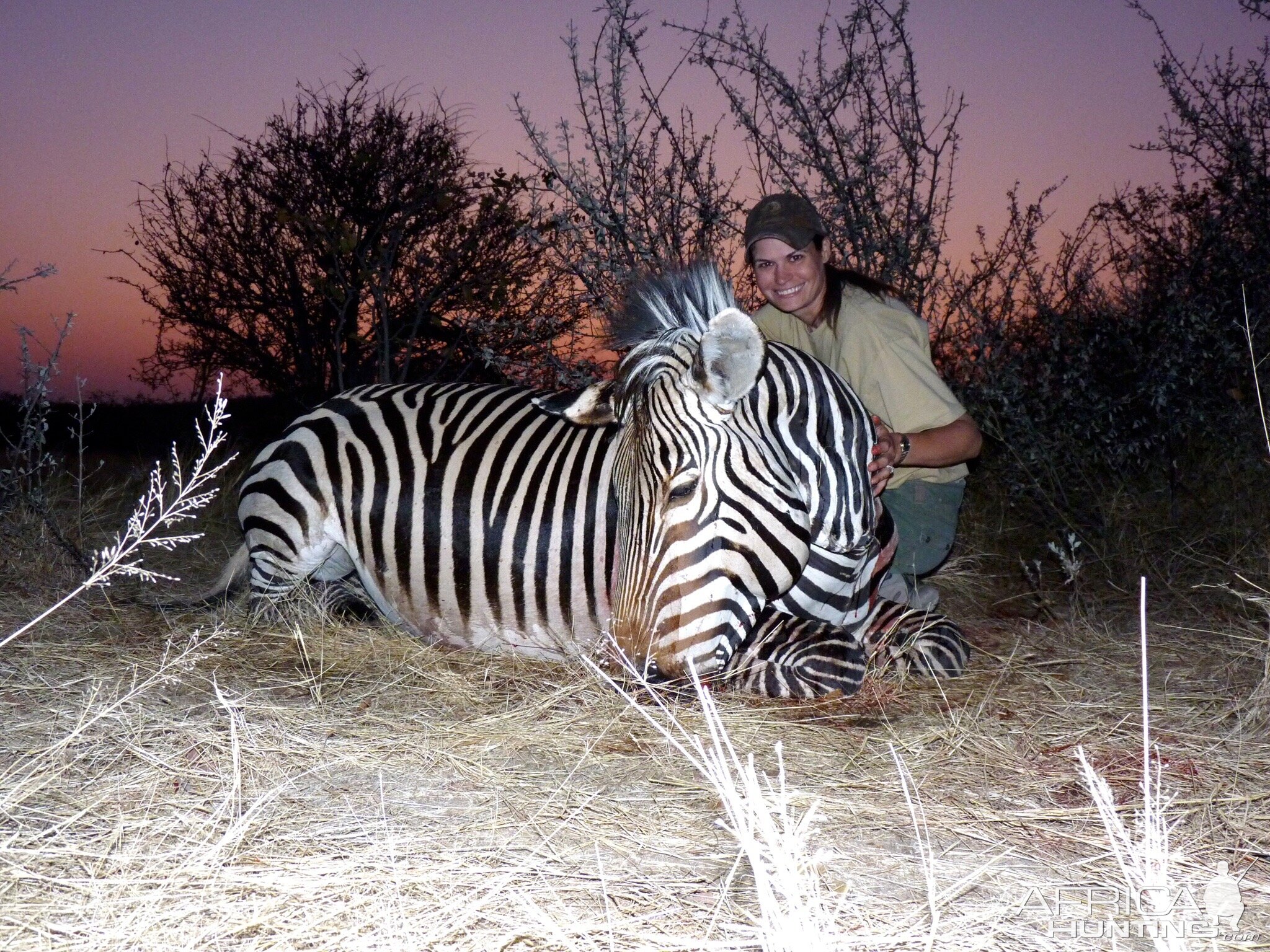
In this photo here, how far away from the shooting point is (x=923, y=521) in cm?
393

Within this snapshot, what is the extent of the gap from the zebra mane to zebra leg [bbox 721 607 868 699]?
83 centimetres

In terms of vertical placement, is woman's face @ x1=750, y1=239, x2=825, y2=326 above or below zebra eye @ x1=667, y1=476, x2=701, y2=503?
above

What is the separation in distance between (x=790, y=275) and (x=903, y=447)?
0.91 m

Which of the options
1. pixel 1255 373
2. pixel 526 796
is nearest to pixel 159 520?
pixel 526 796

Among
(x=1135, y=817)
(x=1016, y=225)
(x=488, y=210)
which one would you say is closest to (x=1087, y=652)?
(x=1135, y=817)

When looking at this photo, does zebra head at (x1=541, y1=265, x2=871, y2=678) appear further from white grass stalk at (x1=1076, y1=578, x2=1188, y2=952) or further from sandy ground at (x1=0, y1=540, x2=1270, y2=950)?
white grass stalk at (x1=1076, y1=578, x2=1188, y2=952)

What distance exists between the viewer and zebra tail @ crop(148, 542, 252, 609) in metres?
3.85

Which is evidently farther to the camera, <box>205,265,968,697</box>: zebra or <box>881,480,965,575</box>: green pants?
<box>881,480,965,575</box>: green pants

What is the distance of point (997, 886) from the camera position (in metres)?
1.82

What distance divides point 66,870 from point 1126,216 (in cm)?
583

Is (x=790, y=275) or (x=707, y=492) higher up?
(x=790, y=275)

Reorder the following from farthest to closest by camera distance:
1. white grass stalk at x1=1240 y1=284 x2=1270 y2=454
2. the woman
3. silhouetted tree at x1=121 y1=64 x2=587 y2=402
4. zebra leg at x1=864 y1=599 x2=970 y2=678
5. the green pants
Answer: silhouetted tree at x1=121 y1=64 x2=587 y2=402 → the green pants → the woman → zebra leg at x1=864 y1=599 x2=970 y2=678 → white grass stalk at x1=1240 y1=284 x2=1270 y2=454

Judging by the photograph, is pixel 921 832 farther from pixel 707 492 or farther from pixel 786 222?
pixel 786 222

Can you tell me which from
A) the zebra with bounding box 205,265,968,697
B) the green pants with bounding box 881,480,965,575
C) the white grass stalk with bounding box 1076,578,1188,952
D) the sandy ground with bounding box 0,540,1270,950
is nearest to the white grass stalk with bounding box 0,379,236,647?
the sandy ground with bounding box 0,540,1270,950
